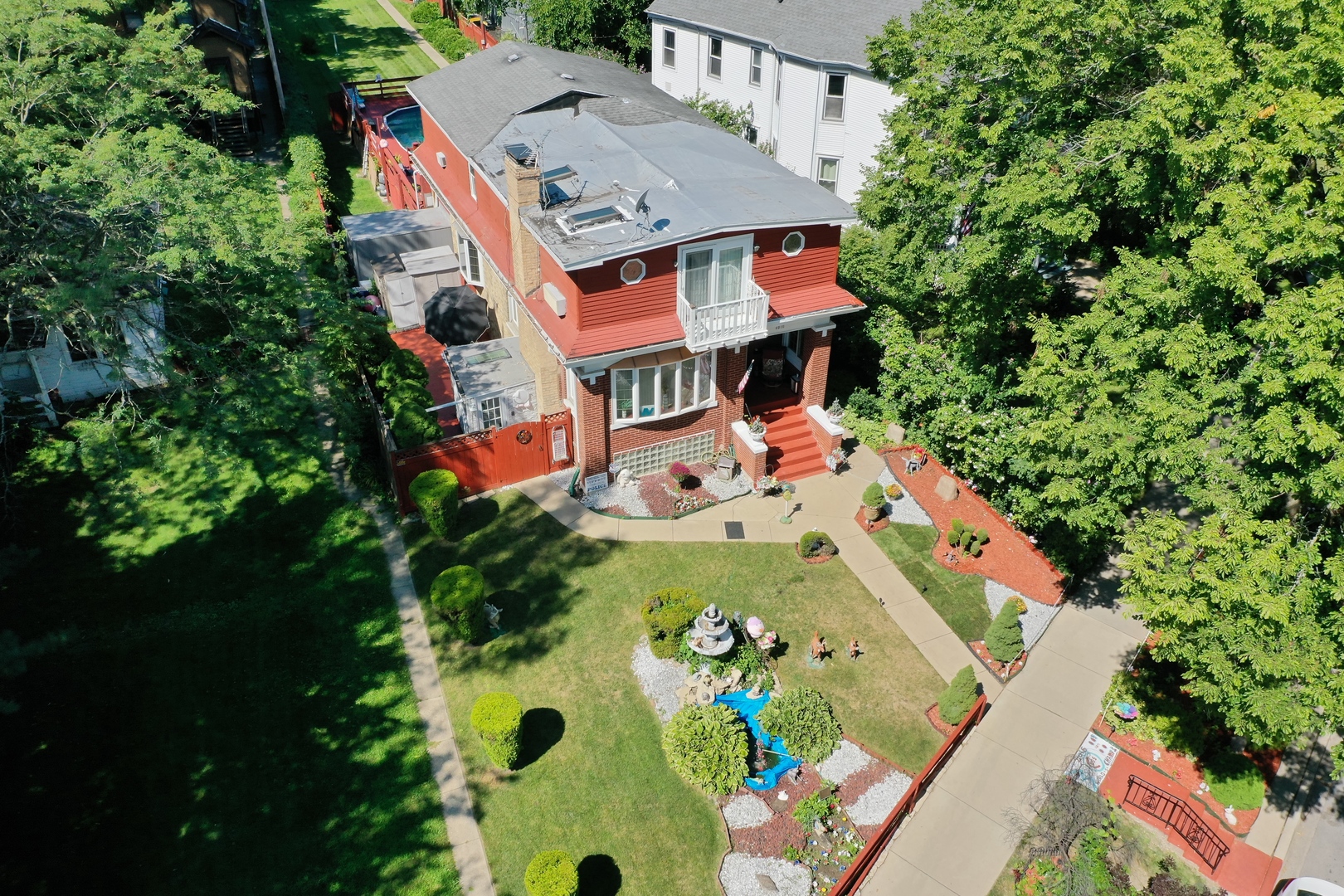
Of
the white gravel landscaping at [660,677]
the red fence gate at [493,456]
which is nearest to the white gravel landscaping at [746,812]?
the white gravel landscaping at [660,677]

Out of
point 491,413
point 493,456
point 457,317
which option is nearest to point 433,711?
point 493,456

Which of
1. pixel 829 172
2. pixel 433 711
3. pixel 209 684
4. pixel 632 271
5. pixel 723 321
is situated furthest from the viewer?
pixel 829 172

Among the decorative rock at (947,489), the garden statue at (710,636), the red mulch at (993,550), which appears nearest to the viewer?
the garden statue at (710,636)

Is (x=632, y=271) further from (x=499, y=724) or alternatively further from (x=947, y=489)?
(x=499, y=724)

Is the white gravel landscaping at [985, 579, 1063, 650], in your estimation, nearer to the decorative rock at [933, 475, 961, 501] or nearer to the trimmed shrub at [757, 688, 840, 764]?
the decorative rock at [933, 475, 961, 501]

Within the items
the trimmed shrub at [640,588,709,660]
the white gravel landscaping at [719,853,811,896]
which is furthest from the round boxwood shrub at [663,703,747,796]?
the trimmed shrub at [640,588,709,660]

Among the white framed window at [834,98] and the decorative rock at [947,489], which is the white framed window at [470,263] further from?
the decorative rock at [947,489]
